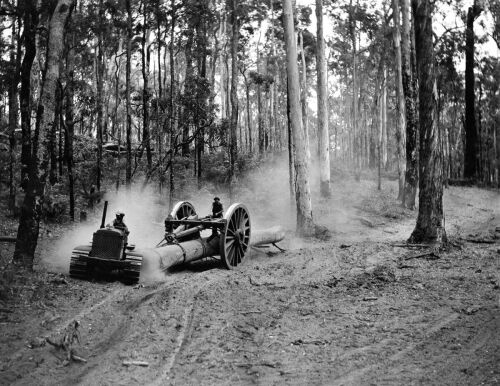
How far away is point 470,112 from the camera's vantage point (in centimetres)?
3069

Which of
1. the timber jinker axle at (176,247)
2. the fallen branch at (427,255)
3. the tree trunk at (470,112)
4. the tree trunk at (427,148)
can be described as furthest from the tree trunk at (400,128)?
the fallen branch at (427,255)

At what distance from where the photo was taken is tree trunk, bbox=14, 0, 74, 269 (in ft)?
25.3

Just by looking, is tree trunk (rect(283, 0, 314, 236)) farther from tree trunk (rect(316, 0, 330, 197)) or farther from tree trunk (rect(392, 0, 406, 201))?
tree trunk (rect(392, 0, 406, 201))

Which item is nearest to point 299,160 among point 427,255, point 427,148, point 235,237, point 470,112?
point 427,148

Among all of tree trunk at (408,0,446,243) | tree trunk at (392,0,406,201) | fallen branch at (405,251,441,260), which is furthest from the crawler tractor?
tree trunk at (392,0,406,201)

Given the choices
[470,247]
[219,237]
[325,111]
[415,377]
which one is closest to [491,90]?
[325,111]

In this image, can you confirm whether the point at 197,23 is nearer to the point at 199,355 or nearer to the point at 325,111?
the point at 325,111

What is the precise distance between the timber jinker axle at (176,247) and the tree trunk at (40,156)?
83 cm

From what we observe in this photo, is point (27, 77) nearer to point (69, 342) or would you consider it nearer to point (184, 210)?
point (184, 210)

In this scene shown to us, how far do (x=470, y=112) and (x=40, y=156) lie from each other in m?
30.1

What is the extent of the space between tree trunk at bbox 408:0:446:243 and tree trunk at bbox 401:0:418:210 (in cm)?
841

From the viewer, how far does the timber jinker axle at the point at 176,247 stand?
7.51 metres

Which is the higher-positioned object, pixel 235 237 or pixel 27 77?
pixel 27 77

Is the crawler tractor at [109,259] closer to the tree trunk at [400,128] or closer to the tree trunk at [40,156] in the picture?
the tree trunk at [40,156]
